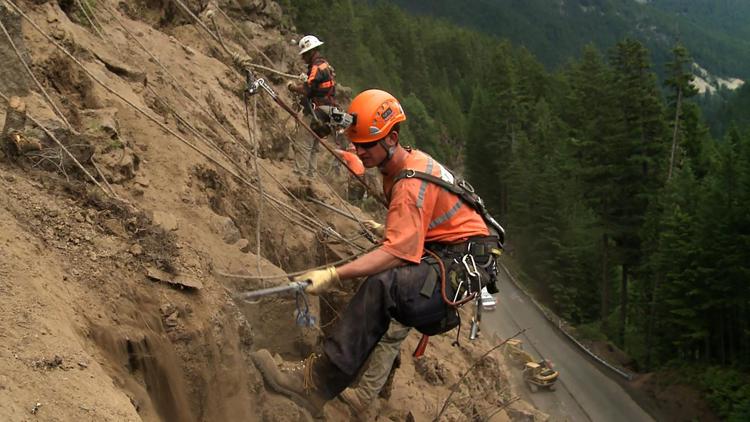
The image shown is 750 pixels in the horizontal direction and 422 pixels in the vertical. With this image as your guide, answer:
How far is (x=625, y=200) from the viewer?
34.7 metres

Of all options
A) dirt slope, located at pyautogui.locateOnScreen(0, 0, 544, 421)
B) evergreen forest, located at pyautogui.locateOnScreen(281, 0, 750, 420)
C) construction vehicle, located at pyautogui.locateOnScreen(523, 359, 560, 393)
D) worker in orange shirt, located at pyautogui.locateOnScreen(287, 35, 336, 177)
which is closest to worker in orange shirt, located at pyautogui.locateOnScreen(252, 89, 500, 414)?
dirt slope, located at pyautogui.locateOnScreen(0, 0, 544, 421)

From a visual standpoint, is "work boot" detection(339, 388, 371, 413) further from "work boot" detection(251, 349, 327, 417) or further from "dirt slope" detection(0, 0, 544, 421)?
"work boot" detection(251, 349, 327, 417)

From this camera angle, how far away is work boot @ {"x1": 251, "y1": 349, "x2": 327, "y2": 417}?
546 cm

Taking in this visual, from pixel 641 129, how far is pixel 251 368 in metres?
32.3

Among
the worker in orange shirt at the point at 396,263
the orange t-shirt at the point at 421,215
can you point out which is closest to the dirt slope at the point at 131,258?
the worker in orange shirt at the point at 396,263

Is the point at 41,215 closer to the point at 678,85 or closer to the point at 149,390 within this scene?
the point at 149,390

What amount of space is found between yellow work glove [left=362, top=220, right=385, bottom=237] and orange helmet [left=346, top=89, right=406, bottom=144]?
2.11 m

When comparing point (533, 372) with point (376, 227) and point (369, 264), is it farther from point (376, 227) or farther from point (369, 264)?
point (369, 264)

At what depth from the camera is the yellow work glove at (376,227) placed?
7.25 metres

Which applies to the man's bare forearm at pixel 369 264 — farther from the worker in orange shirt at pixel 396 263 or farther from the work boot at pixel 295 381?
the work boot at pixel 295 381

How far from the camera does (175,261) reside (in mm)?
4848

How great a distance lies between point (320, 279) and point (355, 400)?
1948 mm

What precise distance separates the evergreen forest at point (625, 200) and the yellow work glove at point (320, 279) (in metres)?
21.2

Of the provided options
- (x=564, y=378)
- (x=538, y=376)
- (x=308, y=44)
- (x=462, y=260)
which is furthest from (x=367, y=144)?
(x=564, y=378)
